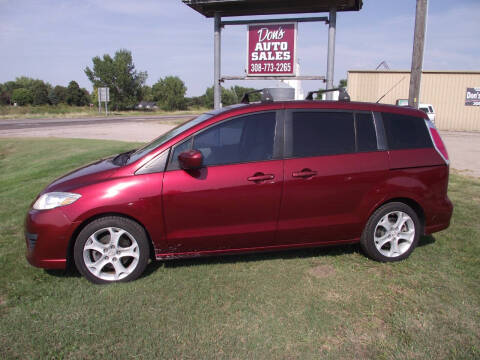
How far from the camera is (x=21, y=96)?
83.3 m

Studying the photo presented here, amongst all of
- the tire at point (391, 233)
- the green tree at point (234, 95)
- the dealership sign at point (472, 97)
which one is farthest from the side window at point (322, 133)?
the dealership sign at point (472, 97)

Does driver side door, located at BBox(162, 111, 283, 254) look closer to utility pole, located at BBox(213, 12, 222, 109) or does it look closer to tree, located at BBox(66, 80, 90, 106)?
utility pole, located at BBox(213, 12, 222, 109)

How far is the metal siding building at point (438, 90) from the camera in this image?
28.0 m

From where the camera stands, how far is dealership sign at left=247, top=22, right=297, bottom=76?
8141 millimetres

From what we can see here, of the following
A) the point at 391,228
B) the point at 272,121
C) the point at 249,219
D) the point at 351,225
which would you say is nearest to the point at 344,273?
the point at 351,225

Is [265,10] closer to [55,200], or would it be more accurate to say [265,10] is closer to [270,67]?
[270,67]

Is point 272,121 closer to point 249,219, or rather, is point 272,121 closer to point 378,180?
point 249,219

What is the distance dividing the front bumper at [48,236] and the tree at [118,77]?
247 feet

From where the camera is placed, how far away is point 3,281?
365 centimetres

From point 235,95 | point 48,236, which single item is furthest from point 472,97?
point 48,236

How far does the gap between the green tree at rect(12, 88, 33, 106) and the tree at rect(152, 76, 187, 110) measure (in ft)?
90.4

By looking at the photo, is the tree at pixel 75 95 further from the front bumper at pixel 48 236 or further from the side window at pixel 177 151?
the side window at pixel 177 151

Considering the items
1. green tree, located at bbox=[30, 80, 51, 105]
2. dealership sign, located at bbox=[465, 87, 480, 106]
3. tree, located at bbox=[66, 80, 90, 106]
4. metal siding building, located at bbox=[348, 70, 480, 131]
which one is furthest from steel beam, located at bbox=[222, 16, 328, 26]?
tree, located at bbox=[66, 80, 90, 106]

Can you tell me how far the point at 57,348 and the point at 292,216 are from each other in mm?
2261
